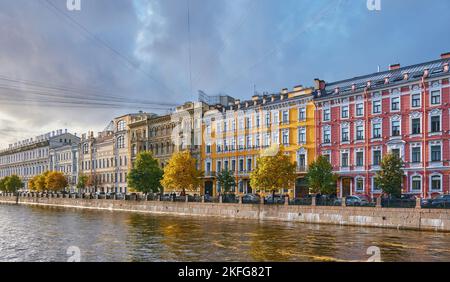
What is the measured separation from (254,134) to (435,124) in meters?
23.3

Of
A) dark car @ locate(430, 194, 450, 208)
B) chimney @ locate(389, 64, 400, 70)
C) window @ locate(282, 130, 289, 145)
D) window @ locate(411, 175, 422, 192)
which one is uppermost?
chimney @ locate(389, 64, 400, 70)

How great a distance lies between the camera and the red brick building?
4438 cm

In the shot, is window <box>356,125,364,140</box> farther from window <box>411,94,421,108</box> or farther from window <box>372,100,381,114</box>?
window <box>411,94,421,108</box>

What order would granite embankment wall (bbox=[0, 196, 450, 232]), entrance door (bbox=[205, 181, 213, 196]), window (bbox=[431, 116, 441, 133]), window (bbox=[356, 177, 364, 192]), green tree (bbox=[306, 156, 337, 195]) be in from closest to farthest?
granite embankment wall (bbox=[0, 196, 450, 232]), window (bbox=[431, 116, 441, 133]), green tree (bbox=[306, 156, 337, 195]), window (bbox=[356, 177, 364, 192]), entrance door (bbox=[205, 181, 213, 196])

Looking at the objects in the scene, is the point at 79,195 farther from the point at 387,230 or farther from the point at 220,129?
the point at 387,230

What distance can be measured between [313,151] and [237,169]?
40.8 feet

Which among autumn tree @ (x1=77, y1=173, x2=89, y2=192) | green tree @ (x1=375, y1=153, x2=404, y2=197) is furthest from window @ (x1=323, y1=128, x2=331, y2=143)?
autumn tree @ (x1=77, y1=173, x2=89, y2=192)

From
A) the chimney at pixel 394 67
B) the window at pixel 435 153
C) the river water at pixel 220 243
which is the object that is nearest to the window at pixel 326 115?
the chimney at pixel 394 67

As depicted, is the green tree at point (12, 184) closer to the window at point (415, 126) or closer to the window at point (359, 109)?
the window at point (359, 109)

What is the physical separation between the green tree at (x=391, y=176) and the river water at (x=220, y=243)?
744 cm

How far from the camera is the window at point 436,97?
4434 cm

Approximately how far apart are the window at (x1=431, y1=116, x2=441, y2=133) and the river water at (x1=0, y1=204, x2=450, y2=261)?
47.5 ft

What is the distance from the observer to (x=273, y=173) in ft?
156
